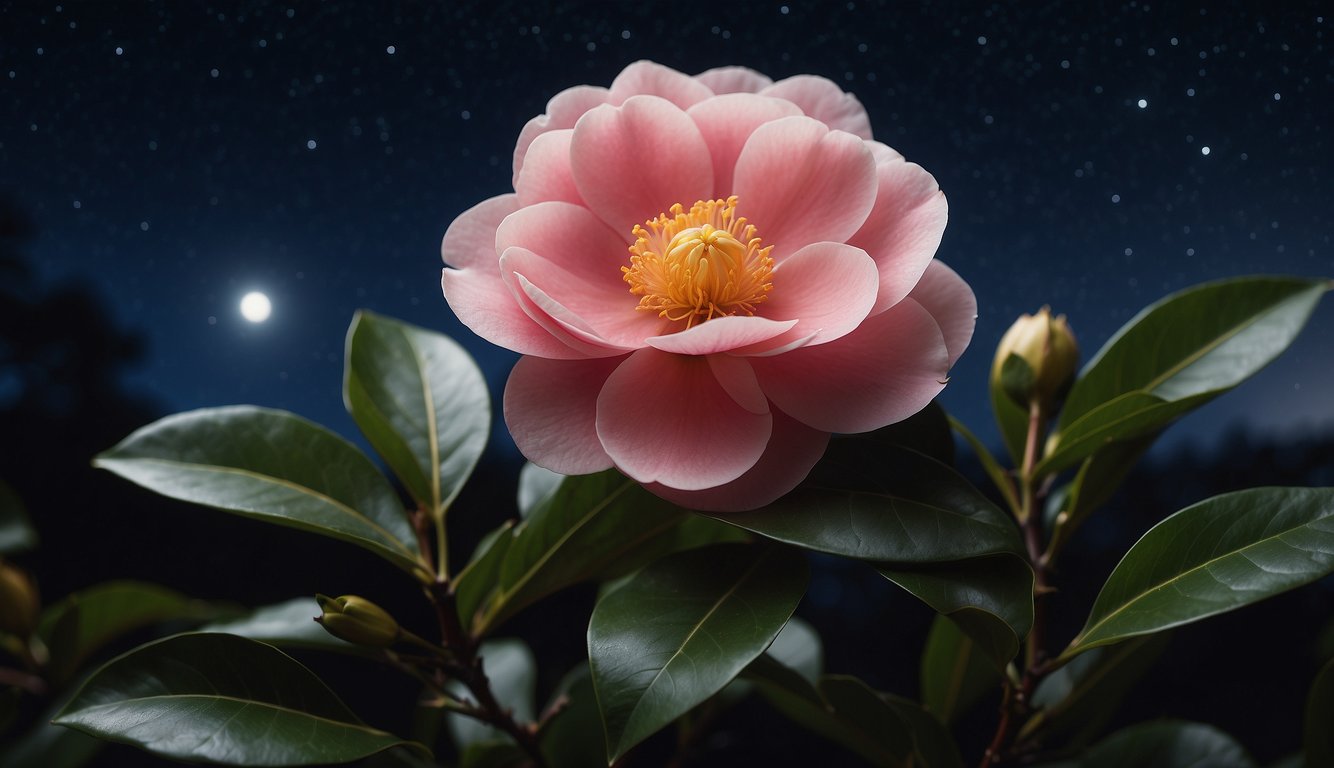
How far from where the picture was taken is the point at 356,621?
0.70 m

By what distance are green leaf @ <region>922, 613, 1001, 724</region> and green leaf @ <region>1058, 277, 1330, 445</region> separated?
0.28 metres

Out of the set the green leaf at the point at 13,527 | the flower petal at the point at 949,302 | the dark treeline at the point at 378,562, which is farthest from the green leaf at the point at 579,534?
the green leaf at the point at 13,527

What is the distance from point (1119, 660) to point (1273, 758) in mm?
476

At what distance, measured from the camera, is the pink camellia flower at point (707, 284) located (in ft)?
2.03

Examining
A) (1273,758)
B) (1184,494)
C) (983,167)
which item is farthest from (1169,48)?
(1273,758)

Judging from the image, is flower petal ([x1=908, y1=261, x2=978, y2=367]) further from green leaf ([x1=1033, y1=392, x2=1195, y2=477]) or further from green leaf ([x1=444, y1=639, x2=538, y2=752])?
green leaf ([x1=444, y1=639, x2=538, y2=752])

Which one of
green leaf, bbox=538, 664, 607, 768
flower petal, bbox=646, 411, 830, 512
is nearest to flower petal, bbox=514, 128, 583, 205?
flower petal, bbox=646, 411, 830, 512

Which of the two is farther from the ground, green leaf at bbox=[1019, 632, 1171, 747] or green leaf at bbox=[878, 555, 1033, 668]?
green leaf at bbox=[878, 555, 1033, 668]

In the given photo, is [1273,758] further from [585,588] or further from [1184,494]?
[585,588]

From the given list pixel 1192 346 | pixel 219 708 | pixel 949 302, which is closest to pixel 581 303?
pixel 949 302

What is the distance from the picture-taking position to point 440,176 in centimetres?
121

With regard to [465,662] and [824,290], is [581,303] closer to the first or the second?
[824,290]

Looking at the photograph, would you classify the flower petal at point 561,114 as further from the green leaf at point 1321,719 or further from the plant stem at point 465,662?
the green leaf at point 1321,719

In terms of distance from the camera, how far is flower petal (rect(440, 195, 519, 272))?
677 millimetres
